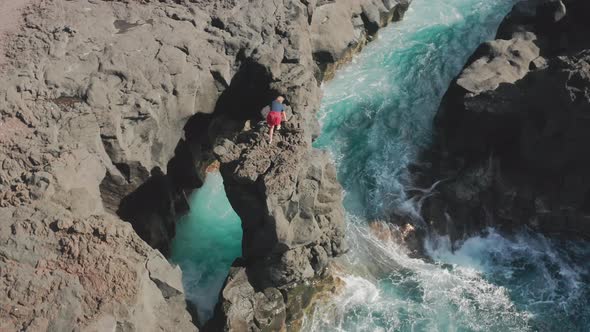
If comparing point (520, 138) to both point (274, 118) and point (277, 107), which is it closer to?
point (277, 107)

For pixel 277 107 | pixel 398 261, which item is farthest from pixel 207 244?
pixel 398 261

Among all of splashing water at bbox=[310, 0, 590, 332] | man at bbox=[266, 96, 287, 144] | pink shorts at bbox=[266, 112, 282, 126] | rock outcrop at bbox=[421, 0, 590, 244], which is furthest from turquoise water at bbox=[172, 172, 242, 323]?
rock outcrop at bbox=[421, 0, 590, 244]

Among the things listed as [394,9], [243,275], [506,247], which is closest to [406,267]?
[506,247]

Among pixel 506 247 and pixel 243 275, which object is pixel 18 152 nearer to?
pixel 243 275

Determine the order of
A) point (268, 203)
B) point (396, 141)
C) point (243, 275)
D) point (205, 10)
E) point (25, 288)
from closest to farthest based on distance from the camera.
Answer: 1. point (25, 288)
2. point (268, 203)
3. point (243, 275)
4. point (205, 10)
5. point (396, 141)

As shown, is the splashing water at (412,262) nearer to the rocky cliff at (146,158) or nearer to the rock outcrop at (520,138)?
the rock outcrop at (520,138)

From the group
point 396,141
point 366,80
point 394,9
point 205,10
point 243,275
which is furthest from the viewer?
point 394,9
